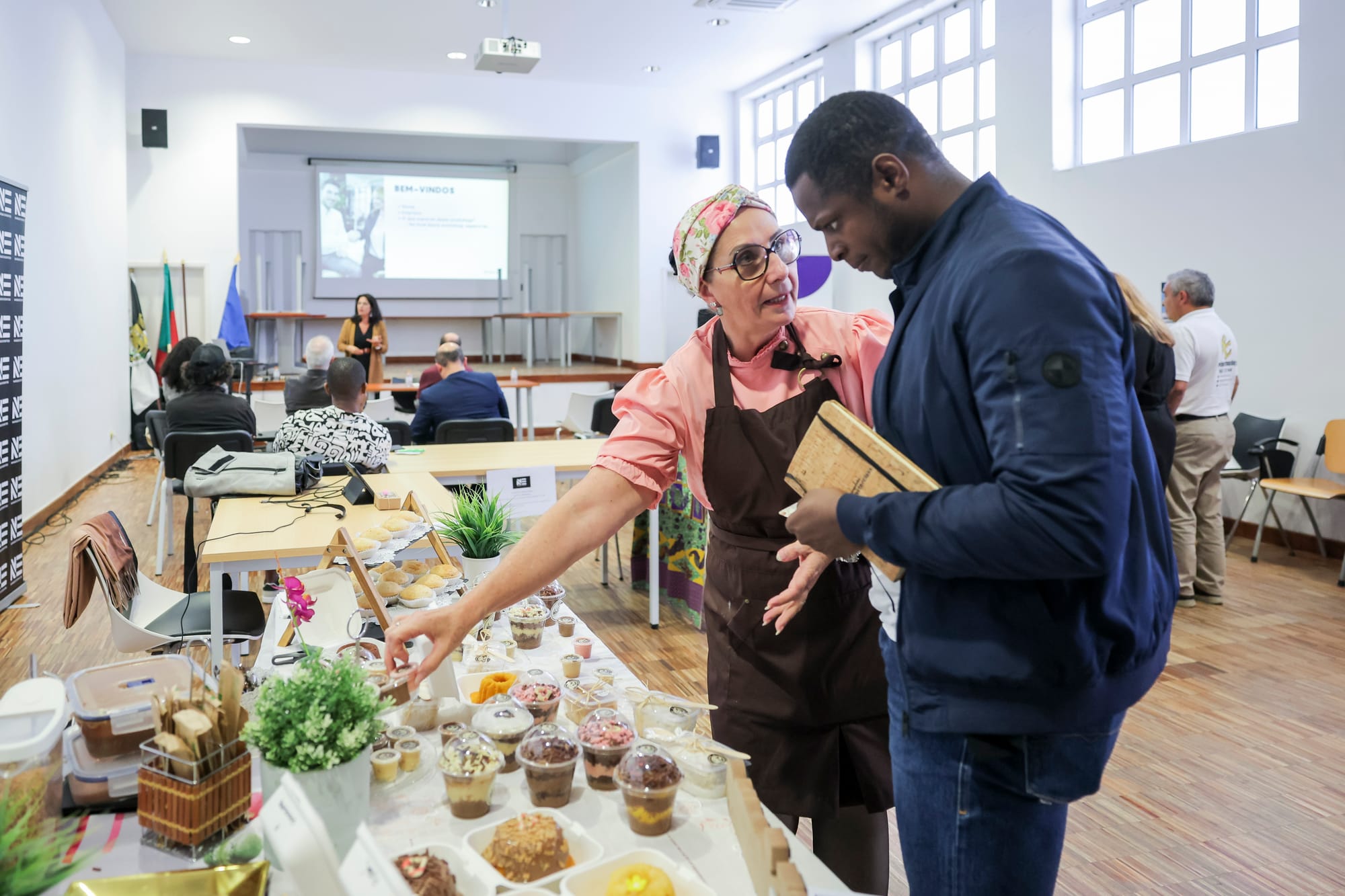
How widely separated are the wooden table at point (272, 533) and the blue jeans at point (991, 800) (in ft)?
7.61

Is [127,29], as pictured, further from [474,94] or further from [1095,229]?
[1095,229]

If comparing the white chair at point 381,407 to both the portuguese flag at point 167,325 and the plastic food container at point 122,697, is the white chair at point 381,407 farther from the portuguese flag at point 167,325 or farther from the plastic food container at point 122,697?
the plastic food container at point 122,697

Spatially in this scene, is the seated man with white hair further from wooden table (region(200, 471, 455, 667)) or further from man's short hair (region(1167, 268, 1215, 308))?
man's short hair (region(1167, 268, 1215, 308))

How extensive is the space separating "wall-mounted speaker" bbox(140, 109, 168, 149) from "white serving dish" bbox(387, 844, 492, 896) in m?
10.8

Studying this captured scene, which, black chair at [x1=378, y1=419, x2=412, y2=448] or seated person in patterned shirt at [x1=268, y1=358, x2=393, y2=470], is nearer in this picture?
seated person in patterned shirt at [x1=268, y1=358, x2=393, y2=470]

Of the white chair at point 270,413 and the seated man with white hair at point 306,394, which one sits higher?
the seated man with white hair at point 306,394

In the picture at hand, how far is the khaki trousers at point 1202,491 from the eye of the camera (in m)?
5.20

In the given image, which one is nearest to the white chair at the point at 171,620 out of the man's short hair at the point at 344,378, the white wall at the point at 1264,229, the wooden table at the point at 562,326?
the man's short hair at the point at 344,378

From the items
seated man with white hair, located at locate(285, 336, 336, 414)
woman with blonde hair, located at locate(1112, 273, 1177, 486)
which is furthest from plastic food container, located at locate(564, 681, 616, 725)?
seated man with white hair, located at locate(285, 336, 336, 414)

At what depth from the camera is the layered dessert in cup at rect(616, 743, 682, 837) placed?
50.3 inches

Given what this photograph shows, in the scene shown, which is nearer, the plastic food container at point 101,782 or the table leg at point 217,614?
the plastic food container at point 101,782


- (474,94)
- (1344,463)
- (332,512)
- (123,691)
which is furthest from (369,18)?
(123,691)

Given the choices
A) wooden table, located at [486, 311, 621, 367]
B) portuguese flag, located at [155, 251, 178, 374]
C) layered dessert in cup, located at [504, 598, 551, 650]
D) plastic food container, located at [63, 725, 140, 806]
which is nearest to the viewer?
plastic food container, located at [63, 725, 140, 806]

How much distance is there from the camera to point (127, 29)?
9.64 meters
